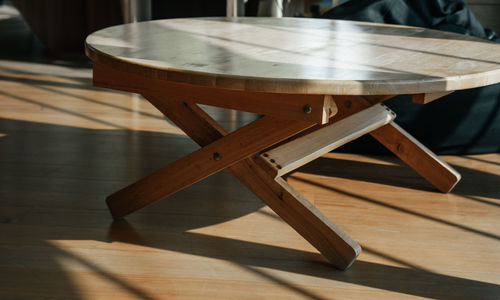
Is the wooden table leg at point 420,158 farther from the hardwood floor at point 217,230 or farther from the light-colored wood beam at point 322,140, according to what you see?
the light-colored wood beam at point 322,140

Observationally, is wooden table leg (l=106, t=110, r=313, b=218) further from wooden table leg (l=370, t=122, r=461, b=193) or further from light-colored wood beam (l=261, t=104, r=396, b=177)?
wooden table leg (l=370, t=122, r=461, b=193)

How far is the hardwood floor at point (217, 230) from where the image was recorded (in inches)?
58.2

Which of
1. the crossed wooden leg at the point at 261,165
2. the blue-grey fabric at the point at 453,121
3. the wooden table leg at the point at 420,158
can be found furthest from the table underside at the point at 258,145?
the blue-grey fabric at the point at 453,121

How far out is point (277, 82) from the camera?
1.25 metres

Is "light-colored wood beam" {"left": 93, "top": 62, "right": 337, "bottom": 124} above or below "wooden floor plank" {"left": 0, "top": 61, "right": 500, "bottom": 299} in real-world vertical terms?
above

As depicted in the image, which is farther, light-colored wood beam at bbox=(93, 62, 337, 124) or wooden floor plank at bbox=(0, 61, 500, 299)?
wooden floor plank at bbox=(0, 61, 500, 299)

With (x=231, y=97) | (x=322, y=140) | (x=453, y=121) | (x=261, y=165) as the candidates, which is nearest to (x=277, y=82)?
(x=231, y=97)

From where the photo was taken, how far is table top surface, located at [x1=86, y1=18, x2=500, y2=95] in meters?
1.27

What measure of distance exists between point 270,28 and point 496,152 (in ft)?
3.75

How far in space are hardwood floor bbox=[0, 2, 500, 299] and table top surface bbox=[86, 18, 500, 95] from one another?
0.50m

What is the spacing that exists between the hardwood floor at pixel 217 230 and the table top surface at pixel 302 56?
50cm

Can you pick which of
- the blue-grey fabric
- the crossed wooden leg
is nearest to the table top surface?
the crossed wooden leg

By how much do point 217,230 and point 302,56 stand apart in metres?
0.57

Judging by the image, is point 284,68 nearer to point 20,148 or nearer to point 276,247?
point 276,247
